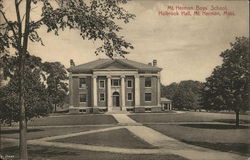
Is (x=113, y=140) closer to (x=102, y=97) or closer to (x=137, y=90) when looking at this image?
(x=137, y=90)

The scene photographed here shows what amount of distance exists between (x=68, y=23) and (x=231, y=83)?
15.1m

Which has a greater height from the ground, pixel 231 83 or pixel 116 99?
pixel 231 83

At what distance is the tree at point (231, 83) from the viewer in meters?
22.9

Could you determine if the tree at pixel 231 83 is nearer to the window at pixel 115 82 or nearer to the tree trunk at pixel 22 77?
the tree trunk at pixel 22 77

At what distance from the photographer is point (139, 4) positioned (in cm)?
1548

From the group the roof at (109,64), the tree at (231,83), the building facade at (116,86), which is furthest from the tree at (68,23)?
the roof at (109,64)

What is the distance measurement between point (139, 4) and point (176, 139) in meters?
9.42

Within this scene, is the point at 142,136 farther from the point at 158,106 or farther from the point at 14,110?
the point at 158,106

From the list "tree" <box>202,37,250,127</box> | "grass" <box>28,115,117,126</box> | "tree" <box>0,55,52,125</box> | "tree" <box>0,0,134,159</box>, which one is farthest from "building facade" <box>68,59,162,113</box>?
"tree" <box>0,0,134,159</box>

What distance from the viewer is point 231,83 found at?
81.4 ft

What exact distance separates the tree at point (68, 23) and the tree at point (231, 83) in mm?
9743

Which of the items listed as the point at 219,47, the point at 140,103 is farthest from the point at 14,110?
the point at 140,103

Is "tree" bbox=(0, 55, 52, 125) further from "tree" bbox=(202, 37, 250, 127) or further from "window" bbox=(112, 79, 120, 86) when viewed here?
"window" bbox=(112, 79, 120, 86)

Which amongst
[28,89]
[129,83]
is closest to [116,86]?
[129,83]
